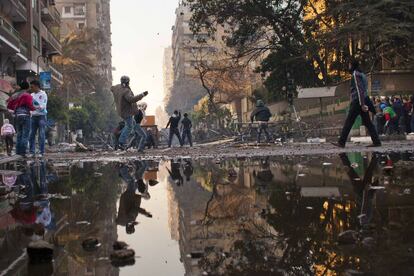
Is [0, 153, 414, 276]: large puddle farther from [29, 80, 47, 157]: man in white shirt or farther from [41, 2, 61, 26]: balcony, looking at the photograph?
[41, 2, 61, 26]: balcony

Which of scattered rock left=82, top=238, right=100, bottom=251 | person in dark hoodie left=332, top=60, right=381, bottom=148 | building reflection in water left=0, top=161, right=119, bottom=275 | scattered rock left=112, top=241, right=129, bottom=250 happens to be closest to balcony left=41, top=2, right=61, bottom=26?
person in dark hoodie left=332, top=60, right=381, bottom=148

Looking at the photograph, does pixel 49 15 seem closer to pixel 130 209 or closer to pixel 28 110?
pixel 28 110

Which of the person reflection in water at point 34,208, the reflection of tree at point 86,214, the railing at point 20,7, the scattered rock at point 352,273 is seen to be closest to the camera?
the scattered rock at point 352,273

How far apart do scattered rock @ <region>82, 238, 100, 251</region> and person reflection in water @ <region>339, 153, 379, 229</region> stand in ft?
5.17

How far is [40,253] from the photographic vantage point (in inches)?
103

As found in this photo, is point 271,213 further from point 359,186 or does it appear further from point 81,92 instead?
point 81,92

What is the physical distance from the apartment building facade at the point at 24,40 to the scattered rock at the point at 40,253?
30559 mm

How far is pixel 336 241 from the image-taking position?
109 inches

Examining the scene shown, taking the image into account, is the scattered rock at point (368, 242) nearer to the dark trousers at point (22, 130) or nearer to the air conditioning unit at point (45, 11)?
the dark trousers at point (22, 130)

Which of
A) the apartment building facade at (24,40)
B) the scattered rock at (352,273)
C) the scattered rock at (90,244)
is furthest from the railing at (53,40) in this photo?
the scattered rock at (352,273)

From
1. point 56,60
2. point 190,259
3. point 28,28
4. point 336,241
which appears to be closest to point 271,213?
point 336,241

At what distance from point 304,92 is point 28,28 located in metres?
23.0

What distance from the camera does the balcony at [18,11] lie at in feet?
115

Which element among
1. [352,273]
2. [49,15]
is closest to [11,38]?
[49,15]
